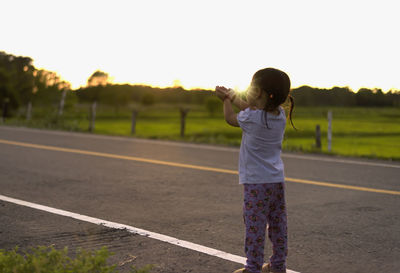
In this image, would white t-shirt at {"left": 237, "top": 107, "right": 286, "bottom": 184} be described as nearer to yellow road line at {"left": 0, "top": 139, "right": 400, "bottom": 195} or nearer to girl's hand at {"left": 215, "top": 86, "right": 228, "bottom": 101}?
girl's hand at {"left": 215, "top": 86, "right": 228, "bottom": 101}

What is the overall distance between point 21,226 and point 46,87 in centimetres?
6588

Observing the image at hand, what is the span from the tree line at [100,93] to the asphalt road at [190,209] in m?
1.44

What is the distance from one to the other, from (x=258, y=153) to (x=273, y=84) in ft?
1.64

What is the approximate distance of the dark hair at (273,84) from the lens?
11.6 ft

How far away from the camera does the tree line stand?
2383 cm

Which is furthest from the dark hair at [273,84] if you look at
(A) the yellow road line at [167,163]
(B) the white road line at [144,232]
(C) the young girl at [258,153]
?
(A) the yellow road line at [167,163]

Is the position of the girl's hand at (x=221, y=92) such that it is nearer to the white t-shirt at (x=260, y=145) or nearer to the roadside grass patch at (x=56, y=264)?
the white t-shirt at (x=260, y=145)

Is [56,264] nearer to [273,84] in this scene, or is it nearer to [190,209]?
[273,84]

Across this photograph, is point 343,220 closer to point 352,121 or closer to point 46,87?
point 352,121

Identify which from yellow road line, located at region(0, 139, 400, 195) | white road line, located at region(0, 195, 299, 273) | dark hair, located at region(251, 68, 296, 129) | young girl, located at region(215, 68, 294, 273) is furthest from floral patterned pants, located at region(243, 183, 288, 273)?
yellow road line, located at region(0, 139, 400, 195)

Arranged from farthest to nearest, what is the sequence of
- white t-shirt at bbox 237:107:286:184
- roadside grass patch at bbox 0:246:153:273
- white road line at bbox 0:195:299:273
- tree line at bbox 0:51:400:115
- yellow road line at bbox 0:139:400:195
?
1. tree line at bbox 0:51:400:115
2. yellow road line at bbox 0:139:400:195
3. white road line at bbox 0:195:299:273
4. white t-shirt at bbox 237:107:286:184
5. roadside grass patch at bbox 0:246:153:273

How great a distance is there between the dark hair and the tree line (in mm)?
644

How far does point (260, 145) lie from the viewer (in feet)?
12.2

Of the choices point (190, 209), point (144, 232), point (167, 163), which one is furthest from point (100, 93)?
point (144, 232)
